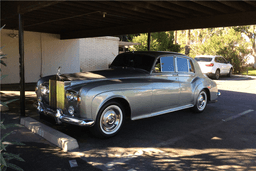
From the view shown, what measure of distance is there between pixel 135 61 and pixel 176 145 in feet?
8.05

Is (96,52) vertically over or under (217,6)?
under

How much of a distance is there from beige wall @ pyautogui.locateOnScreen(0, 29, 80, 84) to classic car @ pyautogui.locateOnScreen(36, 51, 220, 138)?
8.31 metres

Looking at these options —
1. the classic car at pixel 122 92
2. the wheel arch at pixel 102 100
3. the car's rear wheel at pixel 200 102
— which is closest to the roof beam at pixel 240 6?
the classic car at pixel 122 92

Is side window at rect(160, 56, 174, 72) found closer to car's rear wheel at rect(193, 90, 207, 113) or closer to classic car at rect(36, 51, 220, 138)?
classic car at rect(36, 51, 220, 138)

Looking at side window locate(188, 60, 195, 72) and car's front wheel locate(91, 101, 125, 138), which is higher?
side window locate(188, 60, 195, 72)

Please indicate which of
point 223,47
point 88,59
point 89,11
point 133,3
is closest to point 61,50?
point 88,59

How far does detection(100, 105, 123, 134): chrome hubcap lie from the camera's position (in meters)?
4.64

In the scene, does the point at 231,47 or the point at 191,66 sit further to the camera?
the point at 231,47

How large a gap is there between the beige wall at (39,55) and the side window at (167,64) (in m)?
9.37

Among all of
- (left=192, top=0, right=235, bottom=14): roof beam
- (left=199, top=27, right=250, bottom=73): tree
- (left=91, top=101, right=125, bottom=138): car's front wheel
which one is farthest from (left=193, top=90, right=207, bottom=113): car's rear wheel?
(left=199, top=27, right=250, bottom=73): tree

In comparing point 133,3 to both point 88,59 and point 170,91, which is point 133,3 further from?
point 88,59

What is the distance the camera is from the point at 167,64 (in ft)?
20.0

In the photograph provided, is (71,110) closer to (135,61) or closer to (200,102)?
(135,61)

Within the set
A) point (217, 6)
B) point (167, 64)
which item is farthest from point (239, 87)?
point (167, 64)
